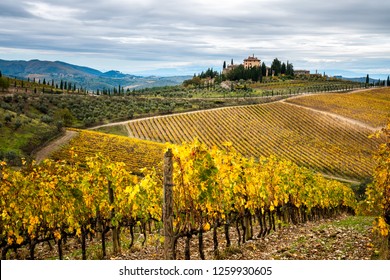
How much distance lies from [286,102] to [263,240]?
80999mm

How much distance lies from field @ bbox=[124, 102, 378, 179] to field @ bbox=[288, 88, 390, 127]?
710 cm

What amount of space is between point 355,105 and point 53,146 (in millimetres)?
75413

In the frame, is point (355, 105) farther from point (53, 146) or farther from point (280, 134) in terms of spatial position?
point (53, 146)

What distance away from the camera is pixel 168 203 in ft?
29.6

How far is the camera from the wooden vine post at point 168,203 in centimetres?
886

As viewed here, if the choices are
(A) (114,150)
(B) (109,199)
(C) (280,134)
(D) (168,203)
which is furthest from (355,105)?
(D) (168,203)

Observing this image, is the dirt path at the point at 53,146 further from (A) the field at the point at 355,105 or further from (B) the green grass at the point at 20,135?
(A) the field at the point at 355,105

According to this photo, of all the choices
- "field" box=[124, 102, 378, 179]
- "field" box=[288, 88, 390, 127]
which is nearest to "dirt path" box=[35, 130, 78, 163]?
"field" box=[124, 102, 378, 179]

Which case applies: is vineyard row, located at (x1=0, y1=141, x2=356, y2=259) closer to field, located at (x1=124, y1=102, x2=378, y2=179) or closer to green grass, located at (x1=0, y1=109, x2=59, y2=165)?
green grass, located at (x1=0, y1=109, x2=59, y2=165)

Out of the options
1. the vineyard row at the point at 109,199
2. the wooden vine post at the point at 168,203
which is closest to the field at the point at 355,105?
the vineyard row at the point at 109,199

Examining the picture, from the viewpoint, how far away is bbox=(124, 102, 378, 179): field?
5591 cm

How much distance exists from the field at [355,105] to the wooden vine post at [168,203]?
246 feet

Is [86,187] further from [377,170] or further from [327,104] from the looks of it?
[327,104]

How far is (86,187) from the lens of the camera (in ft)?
43.7
